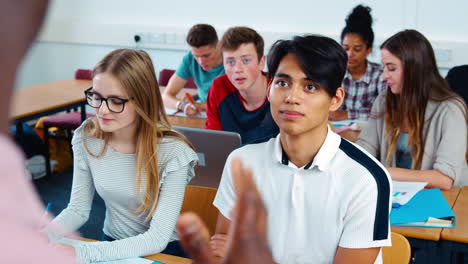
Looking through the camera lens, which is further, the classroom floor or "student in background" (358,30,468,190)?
the classroom floor

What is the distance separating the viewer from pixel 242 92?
2861 millimetres

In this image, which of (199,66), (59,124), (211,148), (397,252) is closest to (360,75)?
(199,66)

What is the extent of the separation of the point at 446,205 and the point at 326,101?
2.65ft

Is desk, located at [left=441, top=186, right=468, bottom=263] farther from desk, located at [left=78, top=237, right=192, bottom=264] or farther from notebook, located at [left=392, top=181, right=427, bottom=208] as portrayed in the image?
desk, located at [left=78, top=237, right=192, bottom=264]

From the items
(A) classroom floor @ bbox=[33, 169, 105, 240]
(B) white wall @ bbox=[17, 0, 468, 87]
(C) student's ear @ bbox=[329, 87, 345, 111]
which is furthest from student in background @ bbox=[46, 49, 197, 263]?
(B) white wall @ bbox=[17, 0, 468, 87]

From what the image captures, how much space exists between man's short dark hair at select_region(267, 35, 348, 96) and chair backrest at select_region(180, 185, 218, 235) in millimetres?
648

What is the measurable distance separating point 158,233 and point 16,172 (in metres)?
1.66

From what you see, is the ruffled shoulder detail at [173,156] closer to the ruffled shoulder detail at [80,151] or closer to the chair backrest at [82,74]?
the ruffled shoulder detail at [80,151]

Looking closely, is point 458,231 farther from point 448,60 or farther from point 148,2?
point 148,2

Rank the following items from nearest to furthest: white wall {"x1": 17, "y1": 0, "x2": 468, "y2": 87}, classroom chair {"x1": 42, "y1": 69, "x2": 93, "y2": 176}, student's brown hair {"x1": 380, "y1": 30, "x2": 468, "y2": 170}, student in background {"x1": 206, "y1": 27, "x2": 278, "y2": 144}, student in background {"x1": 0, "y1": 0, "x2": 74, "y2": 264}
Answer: student in background {"x1": 0, "y1": 0, "x2": 74, "y2": 264} < student's brown hair {"x1": 380, "y1": 30, "x2": 468, "y2": 170} < student in background {"x1": 206, "y1": 27, "x2": 278, "y2": 144} < classroom chair {"x1": 42, "y1": 69, "x2": 93, "y2": 176} < white wall {"x1": 17, "y1": 0, "x2": 468, "y2": 87}

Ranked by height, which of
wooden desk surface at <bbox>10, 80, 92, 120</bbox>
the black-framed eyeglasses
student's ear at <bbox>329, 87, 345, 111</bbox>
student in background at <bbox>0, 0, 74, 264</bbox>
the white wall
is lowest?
wooden desk surface at <bbox>10, 80, 92, 120</bbox>

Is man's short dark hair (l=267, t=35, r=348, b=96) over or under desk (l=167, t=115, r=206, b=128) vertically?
over

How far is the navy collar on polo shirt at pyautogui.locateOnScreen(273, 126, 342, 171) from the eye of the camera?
1.53 meters

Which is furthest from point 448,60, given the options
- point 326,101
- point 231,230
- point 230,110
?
point 231,230
